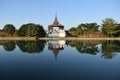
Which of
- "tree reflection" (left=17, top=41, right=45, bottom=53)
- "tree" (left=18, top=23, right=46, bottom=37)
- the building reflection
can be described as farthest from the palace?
"tree reflection" (left=17, top=41, right=45, bottom=53)

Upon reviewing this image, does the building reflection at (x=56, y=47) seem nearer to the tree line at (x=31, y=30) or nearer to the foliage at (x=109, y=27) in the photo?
the tree line at (x=31, y=30)

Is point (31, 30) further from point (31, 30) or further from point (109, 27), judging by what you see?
point (109, 27)

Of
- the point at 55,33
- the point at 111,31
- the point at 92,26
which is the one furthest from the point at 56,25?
the point at 111,31

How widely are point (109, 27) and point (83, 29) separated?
1473cm

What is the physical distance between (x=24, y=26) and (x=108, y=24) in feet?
71.5

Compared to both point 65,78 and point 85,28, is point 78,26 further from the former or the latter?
point 65,78

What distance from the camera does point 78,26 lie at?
71062 mm

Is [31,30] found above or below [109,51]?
above

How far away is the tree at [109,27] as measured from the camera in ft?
190

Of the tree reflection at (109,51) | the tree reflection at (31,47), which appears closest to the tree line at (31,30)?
the tree reflection at (31,47)

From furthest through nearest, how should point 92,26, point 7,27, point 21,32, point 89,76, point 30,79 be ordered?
1. point 92,26
2. point 7,27
3. point 21,32
4. point 89,76
5. point 30,79

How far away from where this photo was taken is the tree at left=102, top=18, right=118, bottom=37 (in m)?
57.9

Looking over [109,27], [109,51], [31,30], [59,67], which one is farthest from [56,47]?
[109,27]

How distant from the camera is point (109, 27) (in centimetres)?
5794
